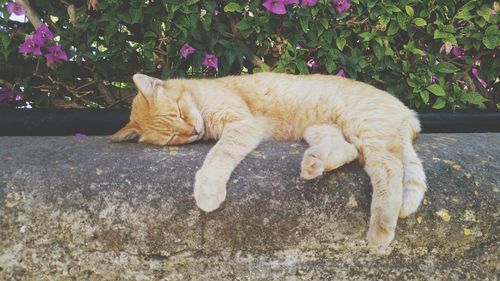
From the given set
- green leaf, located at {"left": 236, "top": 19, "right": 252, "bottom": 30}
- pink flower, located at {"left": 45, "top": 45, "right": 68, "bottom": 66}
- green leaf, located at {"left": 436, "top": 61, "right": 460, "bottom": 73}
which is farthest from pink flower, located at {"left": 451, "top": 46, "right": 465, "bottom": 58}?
pink flower, located at {"left": 45, "top": 45, "right": 68, "bottom": 66}

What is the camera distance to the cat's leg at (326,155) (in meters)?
1.92

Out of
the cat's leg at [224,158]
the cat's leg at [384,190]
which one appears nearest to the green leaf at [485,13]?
the cat's leg at [384,190]

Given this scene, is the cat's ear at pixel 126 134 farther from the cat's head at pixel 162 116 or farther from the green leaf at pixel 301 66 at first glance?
the green leaf at pixel 301 66

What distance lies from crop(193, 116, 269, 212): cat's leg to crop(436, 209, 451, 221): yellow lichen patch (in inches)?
33.5

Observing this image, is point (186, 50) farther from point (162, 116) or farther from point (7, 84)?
point (7, 84)

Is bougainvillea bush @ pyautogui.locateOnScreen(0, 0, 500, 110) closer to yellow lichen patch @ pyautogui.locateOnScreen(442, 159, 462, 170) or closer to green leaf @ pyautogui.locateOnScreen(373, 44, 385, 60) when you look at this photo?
green leaf @ pyautogui.locateOnScreen(373, 44, 385, 60)

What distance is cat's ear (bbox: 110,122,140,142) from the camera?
2410 millimetres

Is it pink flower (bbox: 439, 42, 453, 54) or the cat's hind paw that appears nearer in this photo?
the cat's hind paw

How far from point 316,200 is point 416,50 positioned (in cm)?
150

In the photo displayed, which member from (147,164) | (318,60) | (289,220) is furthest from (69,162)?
(318,60)

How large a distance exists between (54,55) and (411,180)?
6.86 feet

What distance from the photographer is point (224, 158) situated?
2.08 m

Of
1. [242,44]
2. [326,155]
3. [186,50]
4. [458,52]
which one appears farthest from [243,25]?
[458,52]

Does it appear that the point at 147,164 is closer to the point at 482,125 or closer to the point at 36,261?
the point at 36,261
